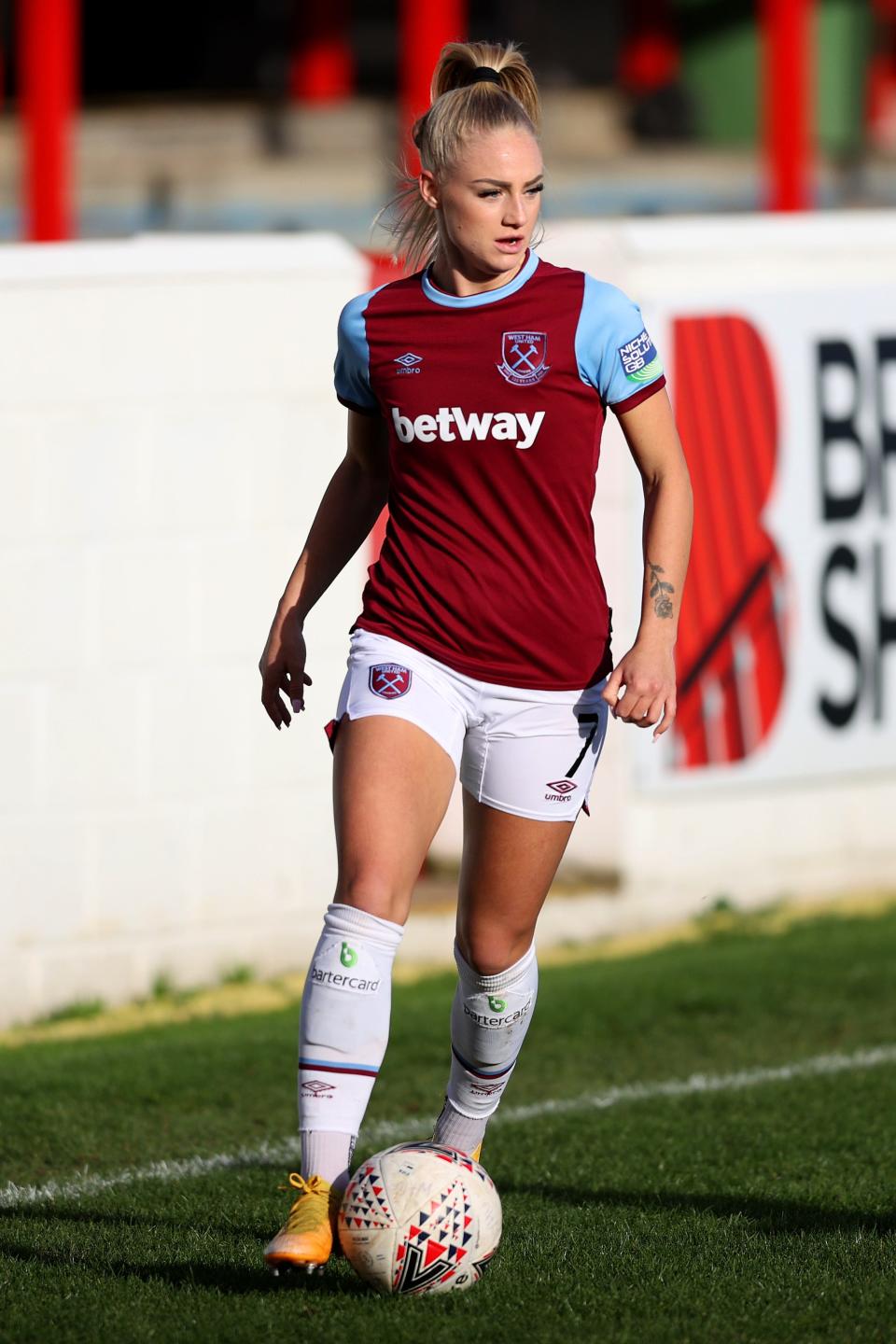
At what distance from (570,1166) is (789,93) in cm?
1654

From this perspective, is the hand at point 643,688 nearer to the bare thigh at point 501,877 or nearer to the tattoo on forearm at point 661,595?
the tattoo on forearm at point 661,595

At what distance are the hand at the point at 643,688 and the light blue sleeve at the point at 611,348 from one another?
1.65ft

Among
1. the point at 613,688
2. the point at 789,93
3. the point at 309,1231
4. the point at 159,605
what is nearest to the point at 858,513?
the point at 159,605

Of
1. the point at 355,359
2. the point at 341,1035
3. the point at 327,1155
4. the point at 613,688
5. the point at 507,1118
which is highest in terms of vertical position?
the point at 355,359

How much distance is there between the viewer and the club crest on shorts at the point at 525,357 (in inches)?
175

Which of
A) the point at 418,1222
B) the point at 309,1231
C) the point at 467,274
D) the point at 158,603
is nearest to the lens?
the point at 309,1231

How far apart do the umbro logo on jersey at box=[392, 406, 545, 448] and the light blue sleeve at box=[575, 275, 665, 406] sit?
0.47 ft

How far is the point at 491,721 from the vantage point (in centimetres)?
459

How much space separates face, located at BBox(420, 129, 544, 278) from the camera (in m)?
4.43

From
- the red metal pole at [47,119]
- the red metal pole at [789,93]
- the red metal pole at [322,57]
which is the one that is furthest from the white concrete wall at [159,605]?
the red metal pole at [322,57]

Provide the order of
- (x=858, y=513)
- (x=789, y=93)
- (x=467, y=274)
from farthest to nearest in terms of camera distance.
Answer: (x=789, y=93)
(x=858, y=513)
(x=467, y=274)

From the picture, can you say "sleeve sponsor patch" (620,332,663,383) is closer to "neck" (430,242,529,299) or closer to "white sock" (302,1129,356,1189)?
"neck" (430,242,529,299)

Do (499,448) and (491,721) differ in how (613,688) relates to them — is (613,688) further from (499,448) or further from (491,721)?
(499,448)

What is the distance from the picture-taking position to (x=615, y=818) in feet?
29.7
